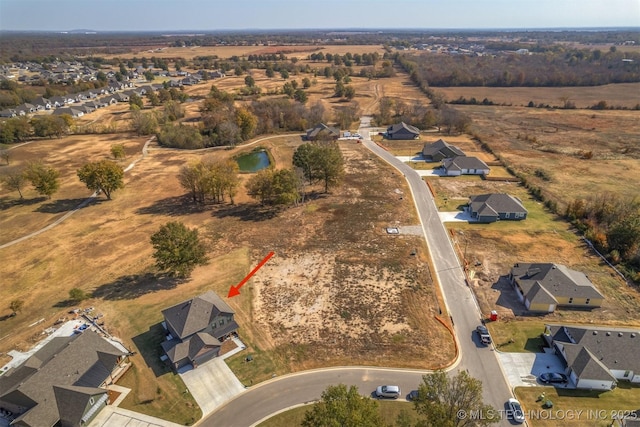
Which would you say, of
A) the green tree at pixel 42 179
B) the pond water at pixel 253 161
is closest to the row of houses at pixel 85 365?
the green tree at pixel 42 179

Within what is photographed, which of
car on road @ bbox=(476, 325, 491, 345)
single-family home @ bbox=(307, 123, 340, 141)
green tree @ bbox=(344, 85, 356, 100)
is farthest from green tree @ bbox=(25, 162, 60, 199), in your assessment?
green tree @ bbox=(344, 85, 356, 100)

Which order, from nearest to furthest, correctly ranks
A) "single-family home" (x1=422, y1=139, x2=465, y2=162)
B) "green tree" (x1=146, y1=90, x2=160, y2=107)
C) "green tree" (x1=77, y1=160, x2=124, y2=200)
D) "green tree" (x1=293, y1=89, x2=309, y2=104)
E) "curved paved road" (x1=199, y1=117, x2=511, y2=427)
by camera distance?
"curved paved road" (x1=199, y1=117, x2=511, y2=427) → "green tree" (x1=77, y1=160, x2=124, y2=200) → "single-family home" (x1=422, y1=139, x2=465, y2=162) → "green tree" (x1=293, y1=89, x2=309, y2=104) → "green tree" (x1=146, y1=90, x2=160, y2=107)

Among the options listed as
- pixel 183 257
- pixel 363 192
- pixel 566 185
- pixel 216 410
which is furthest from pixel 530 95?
pixel 216 410

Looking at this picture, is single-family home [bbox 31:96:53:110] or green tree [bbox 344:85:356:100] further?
green tree [bbox 344:85:356:100]

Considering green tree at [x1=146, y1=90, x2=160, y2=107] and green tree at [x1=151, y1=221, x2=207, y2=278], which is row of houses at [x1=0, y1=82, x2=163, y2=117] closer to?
green tree at [x1=146, y1=90, x2=160, y2=107]

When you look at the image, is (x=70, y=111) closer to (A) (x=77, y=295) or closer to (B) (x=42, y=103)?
(B) (x=42, y=103)
